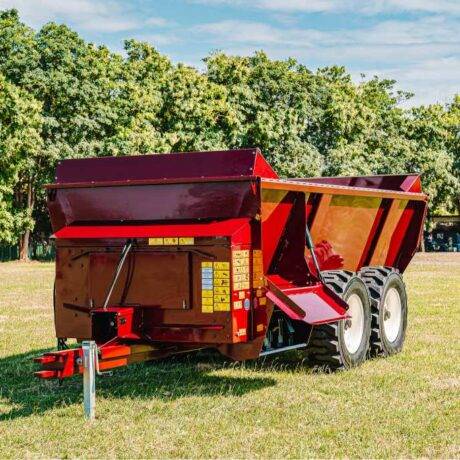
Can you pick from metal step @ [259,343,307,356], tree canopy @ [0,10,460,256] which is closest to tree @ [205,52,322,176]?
tree canopy @ [0,10,460,256]

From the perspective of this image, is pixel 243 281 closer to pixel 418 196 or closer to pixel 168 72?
pixel 418 196

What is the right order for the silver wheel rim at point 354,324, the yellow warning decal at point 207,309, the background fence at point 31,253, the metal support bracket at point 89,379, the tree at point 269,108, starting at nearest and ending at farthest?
1. the metal support bracket at point 89,379
2. the yellow warning decal at point 207,309
3. the silver wheel rim at point 354,324
4. the tree at point 269,108
5. the background fence at point 31,253

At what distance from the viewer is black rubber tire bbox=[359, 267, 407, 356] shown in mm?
11359

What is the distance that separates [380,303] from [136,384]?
11.3 ft

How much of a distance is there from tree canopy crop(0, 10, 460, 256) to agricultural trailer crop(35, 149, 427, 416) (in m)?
34.0

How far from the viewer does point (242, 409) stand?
825 cm

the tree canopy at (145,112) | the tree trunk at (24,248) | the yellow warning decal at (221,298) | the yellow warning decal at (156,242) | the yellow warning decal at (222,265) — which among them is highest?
the tree canopy at (145,112)

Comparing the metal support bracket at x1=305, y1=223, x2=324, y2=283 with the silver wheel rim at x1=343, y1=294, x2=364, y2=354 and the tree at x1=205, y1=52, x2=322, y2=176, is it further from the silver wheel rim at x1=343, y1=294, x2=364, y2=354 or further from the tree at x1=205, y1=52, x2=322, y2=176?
the tree at x1=205, y1=52, x2=322, y2=176

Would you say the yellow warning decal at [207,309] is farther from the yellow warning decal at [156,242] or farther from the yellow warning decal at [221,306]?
the yellow warning decal at [156,242]

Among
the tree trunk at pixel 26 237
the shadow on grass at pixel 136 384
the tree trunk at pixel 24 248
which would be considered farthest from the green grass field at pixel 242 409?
the tree trunk at pixel 24 248

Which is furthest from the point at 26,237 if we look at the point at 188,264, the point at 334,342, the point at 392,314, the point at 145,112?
the point at 188,264

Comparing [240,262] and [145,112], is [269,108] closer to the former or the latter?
[145,112]

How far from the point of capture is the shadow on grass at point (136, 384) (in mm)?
8898

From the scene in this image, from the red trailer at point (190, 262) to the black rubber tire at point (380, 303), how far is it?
91 cm
